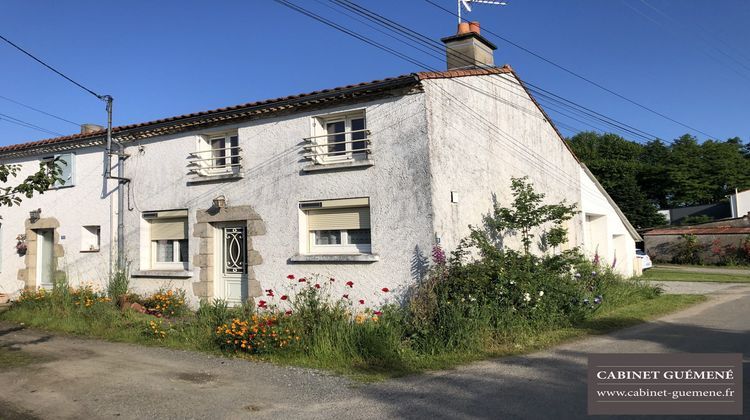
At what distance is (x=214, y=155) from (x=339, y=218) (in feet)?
12.2

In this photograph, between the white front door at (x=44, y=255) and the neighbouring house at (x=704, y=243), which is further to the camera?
the neighbouring house at (x=704, y=243)

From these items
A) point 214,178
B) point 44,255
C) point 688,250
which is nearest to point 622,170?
point 688,250

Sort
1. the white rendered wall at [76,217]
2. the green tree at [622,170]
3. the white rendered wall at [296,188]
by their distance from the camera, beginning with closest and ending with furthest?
the white rendered wall at [296,188] < the white rendered wall at [76,217] < the green tree at [622,170]

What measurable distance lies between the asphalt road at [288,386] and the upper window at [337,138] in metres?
4.28

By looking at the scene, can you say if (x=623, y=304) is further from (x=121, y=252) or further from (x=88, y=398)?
(x=121, y=252)

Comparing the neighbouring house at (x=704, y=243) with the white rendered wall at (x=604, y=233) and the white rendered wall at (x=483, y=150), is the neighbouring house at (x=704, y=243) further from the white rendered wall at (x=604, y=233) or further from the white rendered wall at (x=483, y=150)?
the white rendered wall at (x=483, y=150)

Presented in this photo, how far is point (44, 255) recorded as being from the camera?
14391 millimetres

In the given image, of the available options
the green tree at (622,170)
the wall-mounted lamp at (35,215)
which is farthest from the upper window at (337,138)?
the green tree at (622,170)

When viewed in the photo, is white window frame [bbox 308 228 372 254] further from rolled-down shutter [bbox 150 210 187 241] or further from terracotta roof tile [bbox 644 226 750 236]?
terracotta roof tile [bbox 644 226 750 236]

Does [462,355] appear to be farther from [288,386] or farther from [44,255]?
[44,255]

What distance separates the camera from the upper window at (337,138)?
1026cm

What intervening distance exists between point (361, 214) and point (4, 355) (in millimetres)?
6049

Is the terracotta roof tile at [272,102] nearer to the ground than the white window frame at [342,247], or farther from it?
farther from it

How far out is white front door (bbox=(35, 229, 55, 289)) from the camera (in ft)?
46.9
